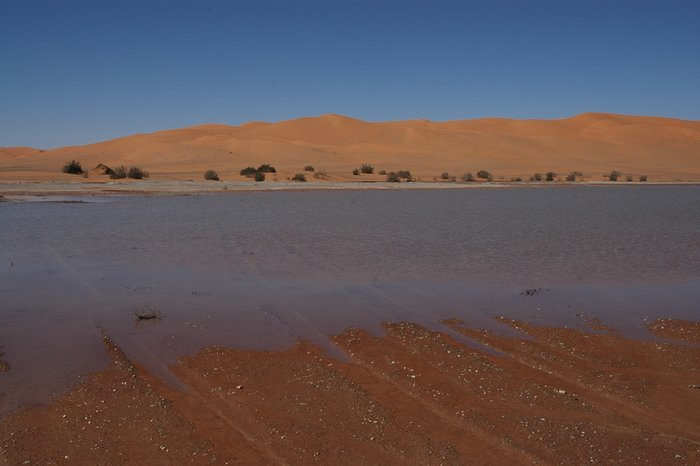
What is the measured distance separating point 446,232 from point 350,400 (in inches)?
430

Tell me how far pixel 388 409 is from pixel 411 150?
67.2m

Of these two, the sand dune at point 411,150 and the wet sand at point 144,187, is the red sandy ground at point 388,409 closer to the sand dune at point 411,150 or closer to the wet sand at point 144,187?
the wet sand at point 144,187

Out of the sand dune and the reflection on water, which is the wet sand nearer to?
the sand dune

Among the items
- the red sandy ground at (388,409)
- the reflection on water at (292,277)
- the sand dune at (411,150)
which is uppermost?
the sand dune at (411,150)

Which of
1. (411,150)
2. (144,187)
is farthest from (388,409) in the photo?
(411,150)

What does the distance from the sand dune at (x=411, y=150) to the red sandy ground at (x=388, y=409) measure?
36863 millimetres

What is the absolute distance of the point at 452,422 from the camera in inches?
177

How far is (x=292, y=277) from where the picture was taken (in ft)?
32.5

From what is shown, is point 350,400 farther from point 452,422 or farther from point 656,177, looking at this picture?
point 656,177

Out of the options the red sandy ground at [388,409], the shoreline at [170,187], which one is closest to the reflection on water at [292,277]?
the red sandy ground at [388,409]

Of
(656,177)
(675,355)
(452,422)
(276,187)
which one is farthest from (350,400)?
(656,177)

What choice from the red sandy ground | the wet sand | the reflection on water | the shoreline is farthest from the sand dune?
the red sandy ground

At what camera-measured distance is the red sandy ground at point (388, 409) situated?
407cm

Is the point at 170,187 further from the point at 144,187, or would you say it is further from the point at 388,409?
the point at 388,409
